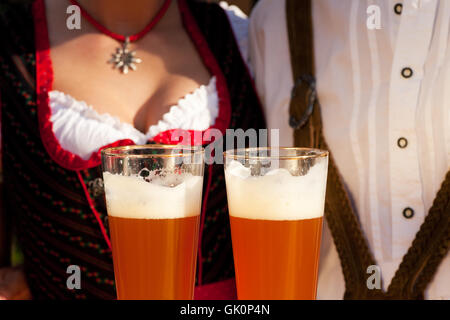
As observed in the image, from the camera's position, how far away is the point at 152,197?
717 mm

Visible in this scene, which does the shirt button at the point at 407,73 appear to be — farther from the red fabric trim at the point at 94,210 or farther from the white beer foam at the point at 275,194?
the red fabric trim at the point at 94,210

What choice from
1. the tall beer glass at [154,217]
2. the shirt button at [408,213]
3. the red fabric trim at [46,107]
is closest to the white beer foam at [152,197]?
the tall beer glass at [154,217]

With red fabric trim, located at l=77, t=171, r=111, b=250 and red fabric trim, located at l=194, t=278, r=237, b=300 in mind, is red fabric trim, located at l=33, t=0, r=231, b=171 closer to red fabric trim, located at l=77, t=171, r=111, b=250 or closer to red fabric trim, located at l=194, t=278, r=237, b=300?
red fabric trim, located at l=77, t=171, r=111, b=250

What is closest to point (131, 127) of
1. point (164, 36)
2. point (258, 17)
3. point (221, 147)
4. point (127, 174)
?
point (221, 147)

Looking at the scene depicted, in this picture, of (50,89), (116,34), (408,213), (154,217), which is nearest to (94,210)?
(50,89)

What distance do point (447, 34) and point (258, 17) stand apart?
0.51m

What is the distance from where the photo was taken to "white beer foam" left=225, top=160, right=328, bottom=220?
72 cm

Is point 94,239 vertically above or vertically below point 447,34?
below

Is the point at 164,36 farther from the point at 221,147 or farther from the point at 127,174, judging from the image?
the point at 127,174

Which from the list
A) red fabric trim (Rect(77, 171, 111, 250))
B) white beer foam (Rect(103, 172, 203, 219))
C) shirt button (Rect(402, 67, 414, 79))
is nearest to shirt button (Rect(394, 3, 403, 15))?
shirt button (Rect(402, 67, 414, 79))

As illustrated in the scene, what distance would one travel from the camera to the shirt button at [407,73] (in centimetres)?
116

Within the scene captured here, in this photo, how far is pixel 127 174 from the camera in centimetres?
73

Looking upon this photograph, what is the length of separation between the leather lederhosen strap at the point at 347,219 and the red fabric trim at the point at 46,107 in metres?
0.42
